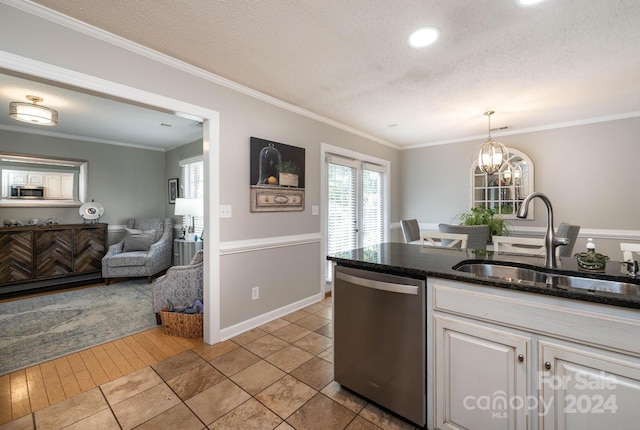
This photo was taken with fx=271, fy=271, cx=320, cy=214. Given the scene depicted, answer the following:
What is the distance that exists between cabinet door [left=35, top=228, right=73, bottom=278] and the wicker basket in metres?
2.87

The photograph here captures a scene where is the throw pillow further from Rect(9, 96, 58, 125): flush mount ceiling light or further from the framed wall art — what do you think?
the framed wall art

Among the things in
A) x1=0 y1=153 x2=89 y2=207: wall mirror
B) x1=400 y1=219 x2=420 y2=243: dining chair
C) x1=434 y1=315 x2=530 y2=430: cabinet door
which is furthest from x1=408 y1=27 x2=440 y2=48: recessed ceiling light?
x1=0 y1=153 x2=89 y2=207: wall mirror

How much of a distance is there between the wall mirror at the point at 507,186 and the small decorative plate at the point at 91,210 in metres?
6.53

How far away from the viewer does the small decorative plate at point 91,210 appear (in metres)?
4.56

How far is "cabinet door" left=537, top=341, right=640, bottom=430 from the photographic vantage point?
1.02 m

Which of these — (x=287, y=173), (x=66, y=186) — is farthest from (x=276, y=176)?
(x=66, y=186)

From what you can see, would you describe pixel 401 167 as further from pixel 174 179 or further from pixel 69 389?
pixel 69 389

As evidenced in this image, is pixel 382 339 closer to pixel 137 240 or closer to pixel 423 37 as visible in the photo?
pixel 423 37

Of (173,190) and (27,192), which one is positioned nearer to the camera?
(27,192)

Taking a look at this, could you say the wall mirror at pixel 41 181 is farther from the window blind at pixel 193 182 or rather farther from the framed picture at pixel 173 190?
the window blind at pixel 193 182

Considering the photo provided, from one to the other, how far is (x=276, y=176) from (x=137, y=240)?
3297mm

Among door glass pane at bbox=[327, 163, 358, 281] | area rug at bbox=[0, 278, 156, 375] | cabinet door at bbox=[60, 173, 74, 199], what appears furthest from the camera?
cabinet door at bbox=[60, 173, 74, 199]

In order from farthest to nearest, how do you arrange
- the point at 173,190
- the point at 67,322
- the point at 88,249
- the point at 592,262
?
the point at 173,190
the point at 88,249
the point at 67,322
the point at 592,262

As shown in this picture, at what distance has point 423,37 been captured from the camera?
1.99 metres
